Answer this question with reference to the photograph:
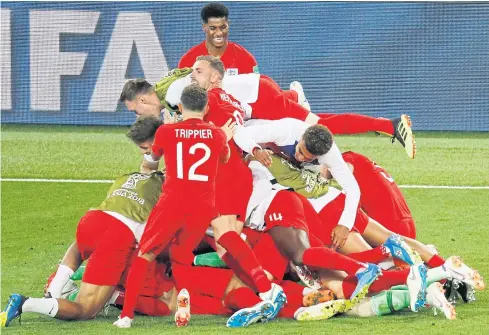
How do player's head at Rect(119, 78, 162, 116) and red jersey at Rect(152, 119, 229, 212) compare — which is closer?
red jersey at Rect(152, 119, 229, 212)

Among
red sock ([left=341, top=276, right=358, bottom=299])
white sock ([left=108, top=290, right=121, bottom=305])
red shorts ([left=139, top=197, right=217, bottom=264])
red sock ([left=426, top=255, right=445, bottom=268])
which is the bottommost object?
white sock ([left=108, top=290, right=121, bottom=305])

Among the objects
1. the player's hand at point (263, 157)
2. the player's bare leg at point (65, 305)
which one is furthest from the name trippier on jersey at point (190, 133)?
the player's bare leg at point (65, 305)

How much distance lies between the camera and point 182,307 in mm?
7309

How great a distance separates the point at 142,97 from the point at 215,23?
67.5 inches

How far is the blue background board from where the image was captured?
606 inches

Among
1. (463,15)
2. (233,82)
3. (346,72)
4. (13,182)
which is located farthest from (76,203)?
(463,15)

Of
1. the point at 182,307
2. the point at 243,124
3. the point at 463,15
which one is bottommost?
the point at 182,307

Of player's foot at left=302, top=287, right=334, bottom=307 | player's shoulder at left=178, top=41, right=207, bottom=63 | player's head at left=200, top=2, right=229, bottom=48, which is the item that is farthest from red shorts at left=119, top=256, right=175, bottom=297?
player's head at left=200, top=2, right=229, bottom=48

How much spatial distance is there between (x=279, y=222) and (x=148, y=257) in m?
1.00

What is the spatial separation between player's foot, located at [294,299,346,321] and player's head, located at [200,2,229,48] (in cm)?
397

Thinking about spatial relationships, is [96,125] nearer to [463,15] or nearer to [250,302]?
[463,15]

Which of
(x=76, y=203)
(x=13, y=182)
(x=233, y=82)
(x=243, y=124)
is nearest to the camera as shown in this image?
(x=243, y=124)

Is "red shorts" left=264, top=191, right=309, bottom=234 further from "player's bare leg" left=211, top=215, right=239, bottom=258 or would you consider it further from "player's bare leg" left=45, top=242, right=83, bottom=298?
"player's bare leg" left=45, top=242, right=83, bottom=298

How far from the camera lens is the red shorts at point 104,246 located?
7449 millimetres
